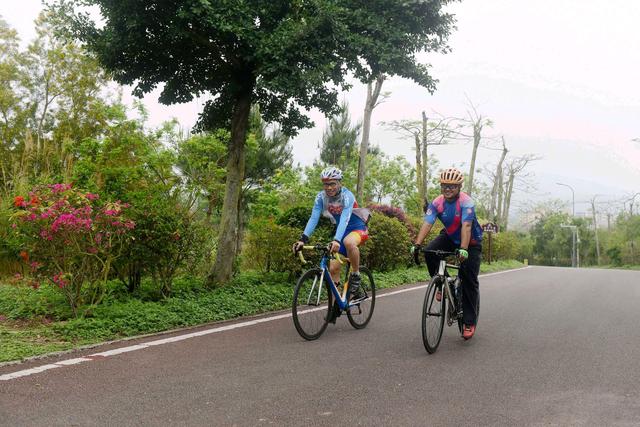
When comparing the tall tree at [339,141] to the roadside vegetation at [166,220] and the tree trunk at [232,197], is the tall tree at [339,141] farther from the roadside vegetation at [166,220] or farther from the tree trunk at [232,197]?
the tree trunk at [232,197]

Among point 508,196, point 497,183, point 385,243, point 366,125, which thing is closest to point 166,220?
point 385,243

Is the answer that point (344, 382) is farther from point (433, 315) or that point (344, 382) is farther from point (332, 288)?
point (332, 288)

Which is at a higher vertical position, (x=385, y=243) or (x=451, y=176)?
(x=451, y=176)

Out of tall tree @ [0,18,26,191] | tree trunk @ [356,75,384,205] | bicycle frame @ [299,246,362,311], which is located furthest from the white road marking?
tall tree @ [0,18,26,191]

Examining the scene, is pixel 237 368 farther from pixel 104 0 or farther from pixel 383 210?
pixel 383 210

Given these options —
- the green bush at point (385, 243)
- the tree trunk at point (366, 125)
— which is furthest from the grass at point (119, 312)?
the tree trunk at point (366, 125)

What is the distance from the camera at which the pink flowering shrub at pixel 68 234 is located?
6477 millimetres

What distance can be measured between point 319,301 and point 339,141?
38.4 metres

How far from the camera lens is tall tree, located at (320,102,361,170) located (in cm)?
4397

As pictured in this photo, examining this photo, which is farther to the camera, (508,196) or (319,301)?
(508,196)

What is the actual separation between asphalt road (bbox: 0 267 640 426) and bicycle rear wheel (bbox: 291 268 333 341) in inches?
6.2

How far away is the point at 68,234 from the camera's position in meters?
6.61

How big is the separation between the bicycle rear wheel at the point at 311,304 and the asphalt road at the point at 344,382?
0.16 m

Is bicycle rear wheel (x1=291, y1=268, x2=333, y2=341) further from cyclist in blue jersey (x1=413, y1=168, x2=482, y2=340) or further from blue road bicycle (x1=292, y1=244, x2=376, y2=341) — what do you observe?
cyclist in blue jersey (x1=413, y1=168, x2=482, y2=340)
